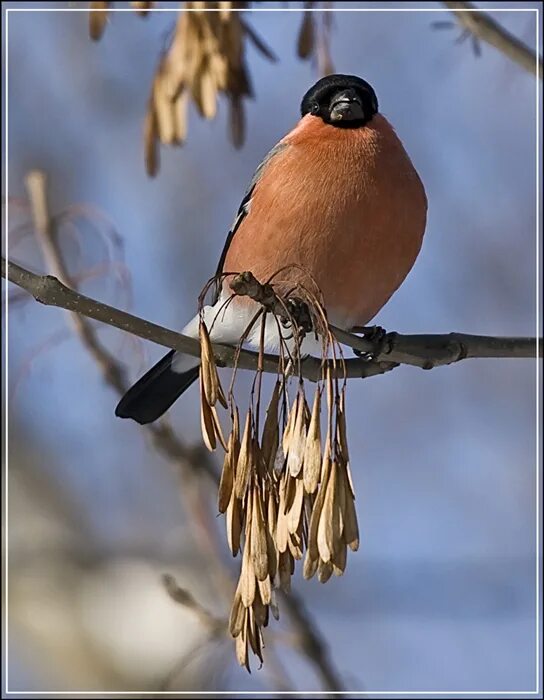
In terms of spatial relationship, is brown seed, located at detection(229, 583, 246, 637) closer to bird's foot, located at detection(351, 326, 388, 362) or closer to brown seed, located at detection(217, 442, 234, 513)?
brown seed, located at detection(217, 442, 234, 513)

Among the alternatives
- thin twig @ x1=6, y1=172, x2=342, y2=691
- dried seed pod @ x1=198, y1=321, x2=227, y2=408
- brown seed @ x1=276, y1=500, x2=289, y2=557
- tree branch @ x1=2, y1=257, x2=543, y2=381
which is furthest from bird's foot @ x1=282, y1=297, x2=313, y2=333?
thin twig @ x1=6, y1=172, x2=342, y2=691

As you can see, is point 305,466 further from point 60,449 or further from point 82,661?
point 60,449

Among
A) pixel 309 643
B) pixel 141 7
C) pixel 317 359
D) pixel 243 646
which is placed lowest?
pixel 243 646

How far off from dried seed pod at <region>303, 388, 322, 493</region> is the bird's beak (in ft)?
2.36

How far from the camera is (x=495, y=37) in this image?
1743 mm

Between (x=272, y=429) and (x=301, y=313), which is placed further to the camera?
(x=301, y=313)

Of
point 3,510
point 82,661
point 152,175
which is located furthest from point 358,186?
point 82,661

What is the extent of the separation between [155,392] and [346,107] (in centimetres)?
57

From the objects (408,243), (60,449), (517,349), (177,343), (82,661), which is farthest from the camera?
(60,449)

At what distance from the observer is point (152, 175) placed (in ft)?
5.42

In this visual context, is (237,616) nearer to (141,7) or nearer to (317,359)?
(317,359)

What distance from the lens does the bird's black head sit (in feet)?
5.49

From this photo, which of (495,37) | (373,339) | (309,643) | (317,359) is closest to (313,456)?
(317,359)

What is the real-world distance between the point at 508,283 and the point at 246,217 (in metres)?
2.74
